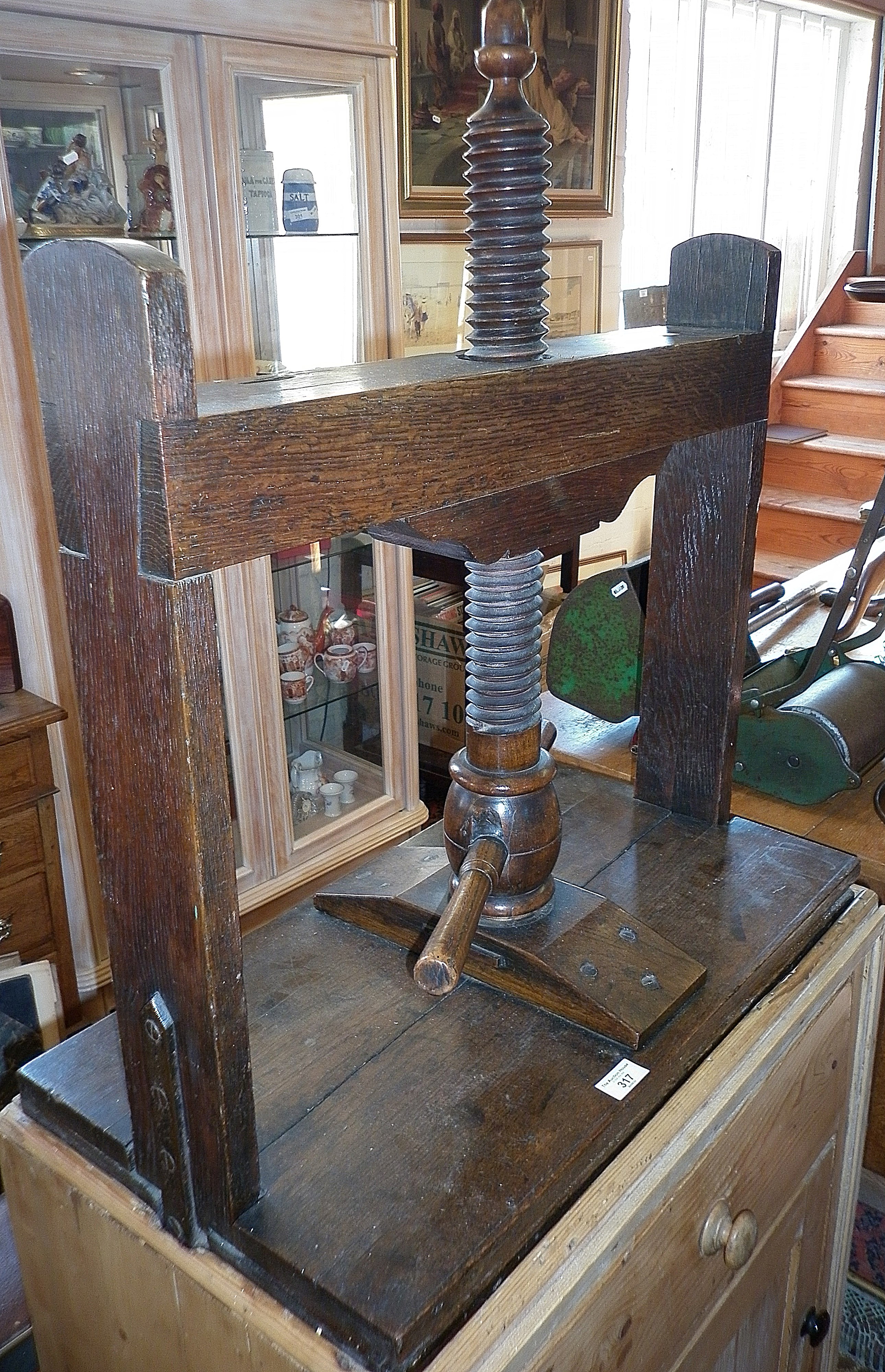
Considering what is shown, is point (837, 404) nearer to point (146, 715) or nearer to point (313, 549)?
point (313, 549)

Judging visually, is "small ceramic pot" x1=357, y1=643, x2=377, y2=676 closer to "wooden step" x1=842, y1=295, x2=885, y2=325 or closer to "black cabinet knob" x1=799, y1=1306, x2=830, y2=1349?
"black cabinet knob" x1=799, y1=1306, x2=830, y2=1349

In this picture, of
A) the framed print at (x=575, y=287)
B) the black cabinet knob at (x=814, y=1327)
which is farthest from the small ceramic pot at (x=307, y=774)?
the framed print at (x=575, y=287)

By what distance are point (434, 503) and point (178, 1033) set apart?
12.6 inches

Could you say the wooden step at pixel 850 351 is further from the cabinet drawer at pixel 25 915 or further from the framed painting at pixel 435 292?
the cabinet drawer at pixel 25 915

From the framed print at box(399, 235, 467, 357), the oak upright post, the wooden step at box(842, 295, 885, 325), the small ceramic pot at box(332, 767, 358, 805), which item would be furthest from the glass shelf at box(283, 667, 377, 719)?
the wooden step at box(842, 295, 885, 325)

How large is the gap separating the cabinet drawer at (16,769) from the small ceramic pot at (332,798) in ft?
2.51

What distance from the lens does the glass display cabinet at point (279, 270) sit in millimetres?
1750

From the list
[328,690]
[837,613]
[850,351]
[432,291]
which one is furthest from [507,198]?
[850,351]

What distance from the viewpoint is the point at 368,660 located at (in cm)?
243

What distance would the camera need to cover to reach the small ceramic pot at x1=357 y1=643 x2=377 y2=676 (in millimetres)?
2418

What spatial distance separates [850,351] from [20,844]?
4453 millimetres

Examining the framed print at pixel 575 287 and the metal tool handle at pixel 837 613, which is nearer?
the metal tool handle at pixel 837 613

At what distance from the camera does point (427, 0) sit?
9.46ft

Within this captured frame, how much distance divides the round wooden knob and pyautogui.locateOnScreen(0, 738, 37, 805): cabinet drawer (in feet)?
4.31
